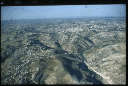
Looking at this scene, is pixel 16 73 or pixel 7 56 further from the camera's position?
pixel 7 56

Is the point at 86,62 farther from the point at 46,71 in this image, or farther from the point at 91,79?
the point at 46,71

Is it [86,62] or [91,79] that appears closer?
[91,79]
